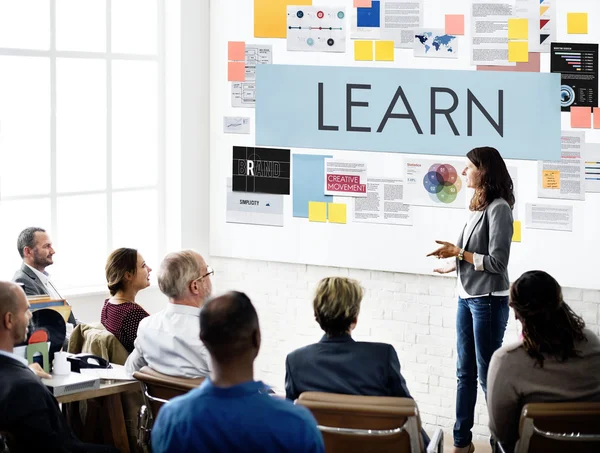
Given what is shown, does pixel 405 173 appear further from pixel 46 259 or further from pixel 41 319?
→ pixel 41 319

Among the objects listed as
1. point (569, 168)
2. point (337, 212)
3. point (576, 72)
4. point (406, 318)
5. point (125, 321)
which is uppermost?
point (576, 72)

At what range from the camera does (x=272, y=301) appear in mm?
7141

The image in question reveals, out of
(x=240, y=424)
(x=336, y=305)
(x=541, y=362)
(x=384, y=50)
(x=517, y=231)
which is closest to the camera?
(x=240, y=424)

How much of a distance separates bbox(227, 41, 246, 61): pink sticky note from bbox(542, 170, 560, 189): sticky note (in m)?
2.42

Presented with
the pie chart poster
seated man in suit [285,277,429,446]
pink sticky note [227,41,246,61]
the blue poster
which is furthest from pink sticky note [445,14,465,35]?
seated man in suit [285,277,429,446]

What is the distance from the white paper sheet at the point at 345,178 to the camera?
6.62 meters

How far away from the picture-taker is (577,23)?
5.81m

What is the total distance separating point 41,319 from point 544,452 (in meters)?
2.34

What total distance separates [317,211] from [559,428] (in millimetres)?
3574

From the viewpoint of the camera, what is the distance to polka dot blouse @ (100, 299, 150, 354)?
4.87 meters

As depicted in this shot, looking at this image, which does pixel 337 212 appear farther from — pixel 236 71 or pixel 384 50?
pixel 236 71

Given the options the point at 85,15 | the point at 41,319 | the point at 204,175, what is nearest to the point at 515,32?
the point at 204,175

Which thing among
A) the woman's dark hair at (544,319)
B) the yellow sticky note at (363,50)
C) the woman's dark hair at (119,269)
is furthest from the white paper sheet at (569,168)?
the woman's dark hair at (119,269)

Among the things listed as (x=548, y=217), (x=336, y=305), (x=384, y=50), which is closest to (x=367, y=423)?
(x=336, y=305)
